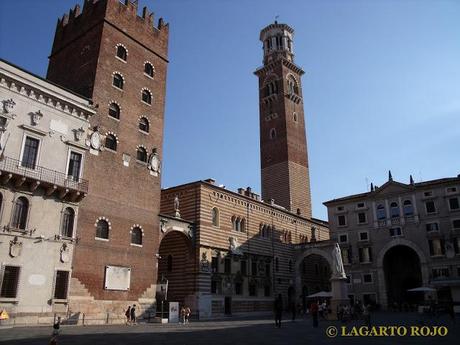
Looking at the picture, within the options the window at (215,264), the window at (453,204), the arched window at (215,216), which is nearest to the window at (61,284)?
the window at (215,264)

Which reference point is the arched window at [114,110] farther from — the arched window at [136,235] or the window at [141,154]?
the arched window at [136,235]

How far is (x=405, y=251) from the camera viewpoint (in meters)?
44.3

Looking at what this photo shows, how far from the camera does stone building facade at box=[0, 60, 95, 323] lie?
67.3ft

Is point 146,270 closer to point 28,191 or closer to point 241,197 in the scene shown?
point 28,191

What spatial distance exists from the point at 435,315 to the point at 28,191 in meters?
27.0

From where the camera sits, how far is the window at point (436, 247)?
39.0 meters

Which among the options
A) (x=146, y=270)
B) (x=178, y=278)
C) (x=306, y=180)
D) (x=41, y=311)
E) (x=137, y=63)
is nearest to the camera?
(x=41, y=311)

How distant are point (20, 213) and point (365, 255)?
111 ft

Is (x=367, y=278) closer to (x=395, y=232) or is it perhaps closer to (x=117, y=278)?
(x=395, y=232)

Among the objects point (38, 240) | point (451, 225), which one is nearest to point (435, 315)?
point (451, 225)

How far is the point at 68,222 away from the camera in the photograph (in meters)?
23.4

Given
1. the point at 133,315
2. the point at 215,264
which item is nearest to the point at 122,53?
the point at 215,264

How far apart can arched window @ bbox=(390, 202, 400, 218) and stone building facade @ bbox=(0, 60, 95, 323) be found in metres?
31.4

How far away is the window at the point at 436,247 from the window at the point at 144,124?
95.1 ft
